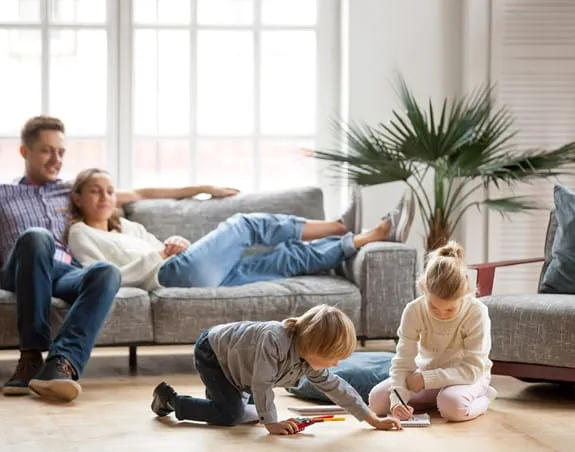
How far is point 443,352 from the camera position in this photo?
398cm

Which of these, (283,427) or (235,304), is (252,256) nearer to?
(235,304)

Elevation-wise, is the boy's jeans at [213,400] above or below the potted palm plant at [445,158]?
below

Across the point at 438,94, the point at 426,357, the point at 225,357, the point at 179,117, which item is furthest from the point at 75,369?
the point at 438,94

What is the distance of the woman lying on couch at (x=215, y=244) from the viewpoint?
498 centimetres

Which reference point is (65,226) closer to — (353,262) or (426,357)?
(353,262)

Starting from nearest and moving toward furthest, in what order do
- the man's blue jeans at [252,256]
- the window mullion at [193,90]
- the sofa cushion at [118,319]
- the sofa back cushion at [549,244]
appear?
the sofa cushion at [118,319], the sofa back cushion at [549,244], the man's blue jeans at [252,256], the window mullion at [193,90]

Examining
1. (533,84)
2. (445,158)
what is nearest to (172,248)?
(445,158)

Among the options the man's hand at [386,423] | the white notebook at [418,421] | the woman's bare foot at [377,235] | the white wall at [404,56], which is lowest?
the white notebook at [418,421]

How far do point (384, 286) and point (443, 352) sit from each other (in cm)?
107

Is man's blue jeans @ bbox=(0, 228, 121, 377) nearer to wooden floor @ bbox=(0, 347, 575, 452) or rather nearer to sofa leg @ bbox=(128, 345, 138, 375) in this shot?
wooden floor @ bbox=(0, 347, 575, 452)

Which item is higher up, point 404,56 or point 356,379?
point 404,56

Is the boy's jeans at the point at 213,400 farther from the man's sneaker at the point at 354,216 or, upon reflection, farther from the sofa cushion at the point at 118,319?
the man's sneaker at the point at 354,216

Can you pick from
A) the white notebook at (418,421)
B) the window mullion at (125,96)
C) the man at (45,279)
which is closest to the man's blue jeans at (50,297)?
the man at (45,279)

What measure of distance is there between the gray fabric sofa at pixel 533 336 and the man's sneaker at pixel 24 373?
64.3 inches
